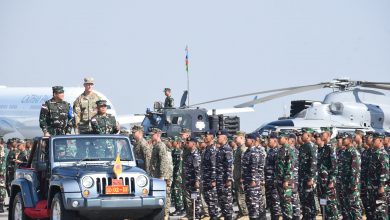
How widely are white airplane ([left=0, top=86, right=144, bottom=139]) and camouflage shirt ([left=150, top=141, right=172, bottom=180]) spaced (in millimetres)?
29685

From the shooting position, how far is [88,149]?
1571 cm

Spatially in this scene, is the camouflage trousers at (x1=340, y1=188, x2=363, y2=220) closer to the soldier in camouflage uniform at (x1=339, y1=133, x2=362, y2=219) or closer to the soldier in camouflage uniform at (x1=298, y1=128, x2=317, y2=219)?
the soldier in camouflage uniform at (x1=339, y1=133, x2=362, y2=219)

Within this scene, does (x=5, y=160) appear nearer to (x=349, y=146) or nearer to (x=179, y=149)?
(x=179, y=149)

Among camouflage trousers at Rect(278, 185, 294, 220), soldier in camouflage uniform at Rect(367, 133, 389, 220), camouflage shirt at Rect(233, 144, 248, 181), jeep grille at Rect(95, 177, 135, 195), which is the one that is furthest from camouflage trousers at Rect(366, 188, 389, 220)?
jeep grille at Rect(95, 177, 135, 195)

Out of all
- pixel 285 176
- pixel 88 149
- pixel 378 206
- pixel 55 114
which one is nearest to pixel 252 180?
pixel 285 176

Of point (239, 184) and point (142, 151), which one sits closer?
point (142, 151)

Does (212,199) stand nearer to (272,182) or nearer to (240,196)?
(272,182)

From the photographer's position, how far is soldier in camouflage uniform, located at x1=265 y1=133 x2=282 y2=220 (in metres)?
19.0

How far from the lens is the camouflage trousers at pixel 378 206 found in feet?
57.0

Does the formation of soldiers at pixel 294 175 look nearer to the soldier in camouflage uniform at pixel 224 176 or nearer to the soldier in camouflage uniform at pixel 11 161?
the soldier in camouflage uniform at pixel 224 176

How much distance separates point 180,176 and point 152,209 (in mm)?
7460

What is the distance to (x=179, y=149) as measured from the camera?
72.9 feet

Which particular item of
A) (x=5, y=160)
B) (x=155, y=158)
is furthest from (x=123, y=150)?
(x=5, y=160)

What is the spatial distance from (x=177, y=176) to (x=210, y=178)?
104 inches
